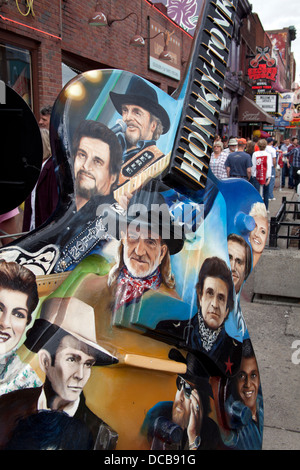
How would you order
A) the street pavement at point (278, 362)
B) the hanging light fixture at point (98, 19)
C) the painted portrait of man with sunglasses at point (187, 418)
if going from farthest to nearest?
the hanging light fixture at point (98, 19), the street pavement at point (278, 362), the painted portrait of man with sunglasses at point (187, 418)

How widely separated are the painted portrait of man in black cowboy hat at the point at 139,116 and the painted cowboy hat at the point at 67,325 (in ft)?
1.48

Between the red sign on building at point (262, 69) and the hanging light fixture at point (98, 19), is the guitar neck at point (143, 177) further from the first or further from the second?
the red sign on building at point (262, 69)

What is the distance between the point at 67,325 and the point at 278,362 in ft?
9.21

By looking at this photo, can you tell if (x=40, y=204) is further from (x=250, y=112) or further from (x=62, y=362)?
(x=250, y=112)

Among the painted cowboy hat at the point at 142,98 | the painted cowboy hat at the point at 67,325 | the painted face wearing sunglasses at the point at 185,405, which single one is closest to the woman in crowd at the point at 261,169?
the painted cowboy hat at the point at 142,98

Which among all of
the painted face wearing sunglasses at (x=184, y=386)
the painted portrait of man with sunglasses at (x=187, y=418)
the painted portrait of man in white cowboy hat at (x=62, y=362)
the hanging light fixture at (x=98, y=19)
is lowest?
the painted portrait of man with sunglasses at (x=187, y=418)

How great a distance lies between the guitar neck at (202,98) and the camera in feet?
4.60

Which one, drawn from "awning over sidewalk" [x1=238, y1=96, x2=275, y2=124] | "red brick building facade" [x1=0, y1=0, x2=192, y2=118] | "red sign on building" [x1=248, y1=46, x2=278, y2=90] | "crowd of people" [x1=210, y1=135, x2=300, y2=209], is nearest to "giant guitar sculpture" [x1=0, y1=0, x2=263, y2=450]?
"red brick building facade" [x1=0, y1=0, x2=192, y2=118]

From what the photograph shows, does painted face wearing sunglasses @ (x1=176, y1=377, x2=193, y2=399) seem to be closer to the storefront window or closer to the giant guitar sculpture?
the giant guitar sculpture

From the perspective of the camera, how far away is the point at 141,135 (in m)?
1.36

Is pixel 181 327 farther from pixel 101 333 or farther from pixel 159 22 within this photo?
pixel 159 22

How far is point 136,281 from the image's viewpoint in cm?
123

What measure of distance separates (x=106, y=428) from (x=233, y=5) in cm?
145
